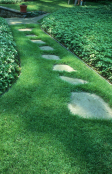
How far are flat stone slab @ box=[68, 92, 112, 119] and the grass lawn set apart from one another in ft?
0.30

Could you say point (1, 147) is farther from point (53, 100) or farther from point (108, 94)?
point (108, 94)

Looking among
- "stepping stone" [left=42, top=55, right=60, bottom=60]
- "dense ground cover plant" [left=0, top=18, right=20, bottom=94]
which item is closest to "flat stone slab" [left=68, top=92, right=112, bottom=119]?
"dense ground cover plant" [left=0, top=18, right=20, bottom=94]

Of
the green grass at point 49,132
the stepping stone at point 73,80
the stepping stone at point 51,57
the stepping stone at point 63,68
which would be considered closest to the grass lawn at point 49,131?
the green grass at point 49,132

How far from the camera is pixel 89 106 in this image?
7.83ft

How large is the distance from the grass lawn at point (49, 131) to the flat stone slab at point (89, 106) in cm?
9

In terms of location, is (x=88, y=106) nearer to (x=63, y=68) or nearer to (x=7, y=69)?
Answer: (x=63, y=68)

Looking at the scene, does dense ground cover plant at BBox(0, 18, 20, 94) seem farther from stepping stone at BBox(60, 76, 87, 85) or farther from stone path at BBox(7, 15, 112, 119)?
stone path at BBox(7, 15, 112, 119)

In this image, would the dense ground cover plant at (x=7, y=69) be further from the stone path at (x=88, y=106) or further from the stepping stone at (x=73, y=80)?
the stone path at (x=88, y=106)

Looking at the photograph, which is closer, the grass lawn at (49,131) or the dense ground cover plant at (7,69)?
the grass lawn at (49,131)

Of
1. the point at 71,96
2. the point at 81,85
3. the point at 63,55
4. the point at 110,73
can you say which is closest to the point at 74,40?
the point at 63,55

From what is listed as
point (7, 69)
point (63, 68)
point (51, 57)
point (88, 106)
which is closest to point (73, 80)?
point (63, 68)

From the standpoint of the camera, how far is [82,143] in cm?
180

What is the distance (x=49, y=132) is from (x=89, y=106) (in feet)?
2.67

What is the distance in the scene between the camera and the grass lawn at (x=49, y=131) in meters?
1.59
